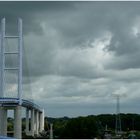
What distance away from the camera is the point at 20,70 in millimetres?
50031

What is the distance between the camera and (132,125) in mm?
80312

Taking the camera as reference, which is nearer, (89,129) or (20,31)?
(89,129)

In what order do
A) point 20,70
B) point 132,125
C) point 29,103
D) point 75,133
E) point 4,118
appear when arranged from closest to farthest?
point 75,133, point 20,70, point 4,118, point 29,103, point 132,125

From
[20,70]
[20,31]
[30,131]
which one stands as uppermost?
[20,31]

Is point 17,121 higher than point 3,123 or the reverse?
higher

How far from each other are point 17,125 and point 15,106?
2.07 meters

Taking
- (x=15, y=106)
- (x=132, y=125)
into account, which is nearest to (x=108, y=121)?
(x=132, y=125)

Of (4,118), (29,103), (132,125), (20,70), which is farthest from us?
(132,125)

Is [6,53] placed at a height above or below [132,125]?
above

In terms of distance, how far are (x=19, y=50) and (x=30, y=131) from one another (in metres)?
21.1

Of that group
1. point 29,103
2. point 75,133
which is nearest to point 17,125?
point 29,103

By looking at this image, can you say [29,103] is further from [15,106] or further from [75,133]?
[75,133]

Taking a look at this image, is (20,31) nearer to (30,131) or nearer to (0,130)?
(0,130)

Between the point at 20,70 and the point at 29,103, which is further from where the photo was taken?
the point at 29,103
